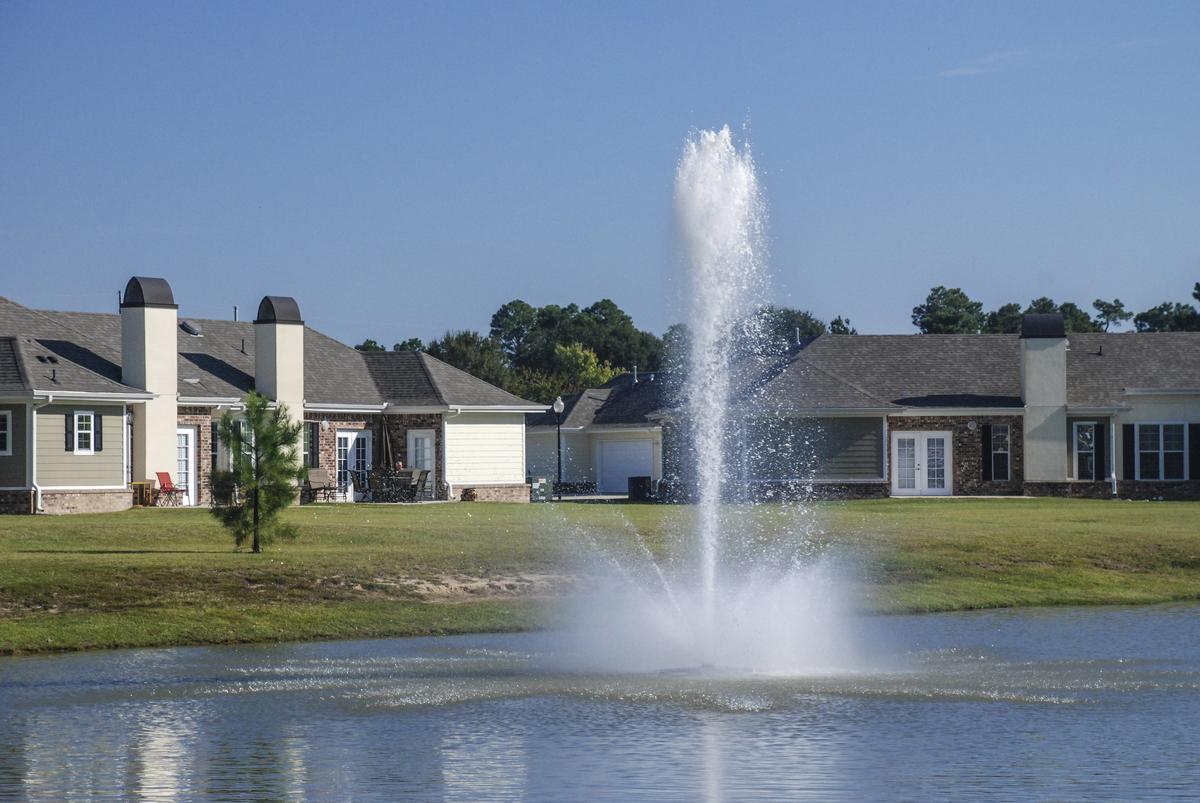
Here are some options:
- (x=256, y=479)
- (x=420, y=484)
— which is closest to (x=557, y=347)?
(x=420, y=484)

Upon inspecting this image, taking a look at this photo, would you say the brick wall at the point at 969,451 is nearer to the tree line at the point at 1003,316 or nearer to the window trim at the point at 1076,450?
the window trim at the point at 1076,450

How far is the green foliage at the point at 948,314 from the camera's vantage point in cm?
10481

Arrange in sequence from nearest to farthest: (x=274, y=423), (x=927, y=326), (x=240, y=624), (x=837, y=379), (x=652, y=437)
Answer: (x=240, y=624)
(x=274, y=423)
(x=837, y=379)
(x=652, y=437)
(x=927, y=326)

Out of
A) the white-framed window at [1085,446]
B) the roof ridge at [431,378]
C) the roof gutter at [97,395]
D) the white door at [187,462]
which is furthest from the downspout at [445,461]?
the white-framed window at [1085,446]

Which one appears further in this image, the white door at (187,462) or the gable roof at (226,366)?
the white door at (187,462)

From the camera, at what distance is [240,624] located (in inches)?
904

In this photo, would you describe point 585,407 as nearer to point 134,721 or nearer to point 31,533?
point 31,533

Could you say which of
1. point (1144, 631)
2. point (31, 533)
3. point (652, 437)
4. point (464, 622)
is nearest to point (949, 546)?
point (1144, 631)

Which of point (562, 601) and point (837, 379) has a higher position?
point (837, 379)

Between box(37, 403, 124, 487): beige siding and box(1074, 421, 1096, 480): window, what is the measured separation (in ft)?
94.8

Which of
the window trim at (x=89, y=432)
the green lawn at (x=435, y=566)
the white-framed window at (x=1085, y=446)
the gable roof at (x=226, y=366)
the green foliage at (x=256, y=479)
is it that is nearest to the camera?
the green lawn at (x=435, y=566)

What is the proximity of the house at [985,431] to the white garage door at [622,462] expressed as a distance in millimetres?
7807

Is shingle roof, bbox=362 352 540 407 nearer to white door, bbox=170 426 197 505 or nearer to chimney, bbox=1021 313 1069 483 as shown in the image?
white door, bbox=170 426 197 505

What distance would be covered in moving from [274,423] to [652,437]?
32581 millimetres
